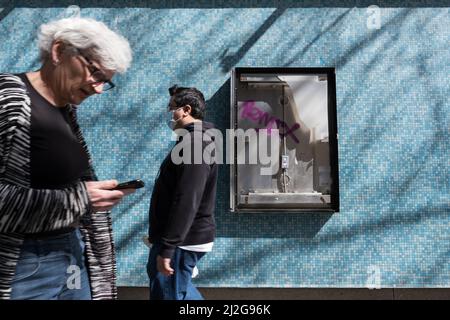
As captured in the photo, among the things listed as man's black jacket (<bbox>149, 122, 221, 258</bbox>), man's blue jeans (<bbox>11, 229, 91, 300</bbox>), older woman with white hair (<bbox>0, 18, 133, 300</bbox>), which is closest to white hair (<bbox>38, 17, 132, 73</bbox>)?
older woman with white hair (<bbox>0, 18, 133, 300</bbox>)

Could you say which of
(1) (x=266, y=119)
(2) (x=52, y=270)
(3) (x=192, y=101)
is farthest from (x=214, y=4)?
(2) (x=52, y=270)

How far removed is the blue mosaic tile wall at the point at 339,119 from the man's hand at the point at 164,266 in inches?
74.6

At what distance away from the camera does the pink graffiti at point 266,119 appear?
14.7 ft

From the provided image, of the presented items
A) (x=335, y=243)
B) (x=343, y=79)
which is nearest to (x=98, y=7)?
(x=343, y=79)

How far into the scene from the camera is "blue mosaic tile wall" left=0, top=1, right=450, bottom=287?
14.3 feet

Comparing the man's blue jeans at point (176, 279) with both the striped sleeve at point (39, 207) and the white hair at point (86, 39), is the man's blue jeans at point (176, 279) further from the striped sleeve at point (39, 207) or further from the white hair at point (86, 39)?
the white hair at point (86, 39)

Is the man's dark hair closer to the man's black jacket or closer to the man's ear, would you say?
the man's black jacket

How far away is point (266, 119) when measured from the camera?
450cm

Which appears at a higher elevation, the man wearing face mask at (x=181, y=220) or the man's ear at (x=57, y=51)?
the man's ear at (x=57, y=51)

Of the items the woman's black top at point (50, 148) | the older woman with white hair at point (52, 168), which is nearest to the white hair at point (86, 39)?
the older woman with white hair at point (52, 168)

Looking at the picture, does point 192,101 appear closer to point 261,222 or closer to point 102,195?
point 102,195
